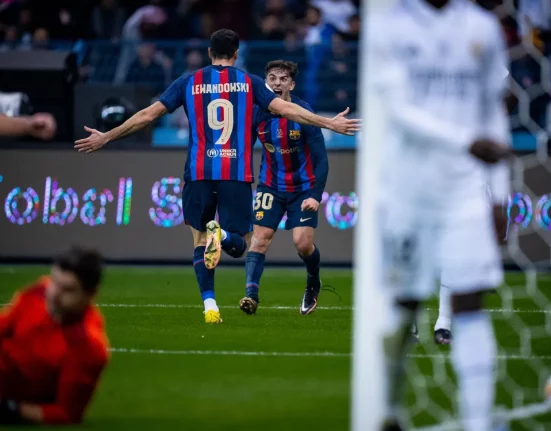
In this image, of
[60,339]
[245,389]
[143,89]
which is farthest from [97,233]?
[60,339]

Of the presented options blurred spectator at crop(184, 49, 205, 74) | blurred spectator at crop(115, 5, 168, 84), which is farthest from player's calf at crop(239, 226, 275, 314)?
blurred spectator at crop(115, 5, 168, 84)

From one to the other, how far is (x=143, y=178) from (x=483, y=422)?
31.7ft

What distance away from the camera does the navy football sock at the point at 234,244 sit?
28.3 ft

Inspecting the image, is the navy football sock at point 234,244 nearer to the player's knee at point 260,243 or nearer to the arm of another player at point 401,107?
the player's knee at point 260,243

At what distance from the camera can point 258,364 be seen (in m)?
6.48

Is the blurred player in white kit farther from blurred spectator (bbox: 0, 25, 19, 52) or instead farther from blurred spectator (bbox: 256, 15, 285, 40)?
blurred spectator (bbox: 0, 25, 19, 52)

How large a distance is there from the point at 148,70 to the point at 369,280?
461 inches

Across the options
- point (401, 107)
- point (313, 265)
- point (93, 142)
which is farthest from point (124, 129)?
point (401, 107)

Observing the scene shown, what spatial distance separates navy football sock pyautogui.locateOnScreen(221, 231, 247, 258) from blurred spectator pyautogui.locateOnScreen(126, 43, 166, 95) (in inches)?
273

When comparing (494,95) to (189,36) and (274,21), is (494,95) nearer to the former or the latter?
(274,21)

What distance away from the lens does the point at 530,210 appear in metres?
12.8

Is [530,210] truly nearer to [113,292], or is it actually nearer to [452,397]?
[113,292]

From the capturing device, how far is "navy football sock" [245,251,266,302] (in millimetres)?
9023

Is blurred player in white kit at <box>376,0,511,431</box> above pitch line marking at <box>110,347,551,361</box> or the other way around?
above
